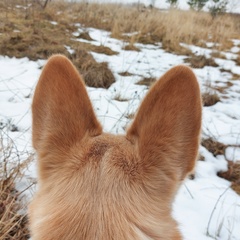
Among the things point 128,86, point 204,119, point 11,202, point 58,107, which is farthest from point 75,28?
point 58,107

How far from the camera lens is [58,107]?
3.80 feet

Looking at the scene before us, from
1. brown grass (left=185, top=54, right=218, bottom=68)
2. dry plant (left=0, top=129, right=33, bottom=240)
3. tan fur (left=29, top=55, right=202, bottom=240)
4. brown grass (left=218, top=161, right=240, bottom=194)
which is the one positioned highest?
tan fur (left=29, top=55, right=202, bottom=240)

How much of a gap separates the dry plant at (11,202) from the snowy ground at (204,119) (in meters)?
0.16

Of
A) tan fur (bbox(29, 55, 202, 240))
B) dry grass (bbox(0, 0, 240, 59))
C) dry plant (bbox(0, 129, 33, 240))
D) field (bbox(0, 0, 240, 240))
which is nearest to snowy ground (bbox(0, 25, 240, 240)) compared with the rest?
field (bbox(0, 0, 240, 240))

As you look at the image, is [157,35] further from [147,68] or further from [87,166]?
[87,166]

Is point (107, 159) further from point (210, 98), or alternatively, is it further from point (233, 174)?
point (210, 98)

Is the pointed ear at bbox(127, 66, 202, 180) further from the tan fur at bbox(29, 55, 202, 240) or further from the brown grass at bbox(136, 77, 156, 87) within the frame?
the brown grass at bbox(136, 77, 156, 87)

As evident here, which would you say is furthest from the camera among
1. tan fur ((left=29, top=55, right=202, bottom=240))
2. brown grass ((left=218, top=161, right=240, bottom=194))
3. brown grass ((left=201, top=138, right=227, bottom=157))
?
brown grass ((left=201, top=138, right=227, bottom=157))

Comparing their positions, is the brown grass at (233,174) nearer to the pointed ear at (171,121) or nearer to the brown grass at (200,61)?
the pointed ear at (171,121)

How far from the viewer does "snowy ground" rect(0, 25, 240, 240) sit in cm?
259

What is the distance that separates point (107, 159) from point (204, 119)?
11.7 feet

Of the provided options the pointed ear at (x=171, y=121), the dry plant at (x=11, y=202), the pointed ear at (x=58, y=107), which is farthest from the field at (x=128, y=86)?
the pointed ear at (x=171, y=121)

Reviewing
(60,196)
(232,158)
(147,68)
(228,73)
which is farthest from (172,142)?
(228,73)

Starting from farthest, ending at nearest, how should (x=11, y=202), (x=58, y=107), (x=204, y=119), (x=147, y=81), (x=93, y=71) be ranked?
(x=147, y=81) → (x=93, y=71) → (x=204, y=119) → (x=11, y=202) → (x=58, y=107)
